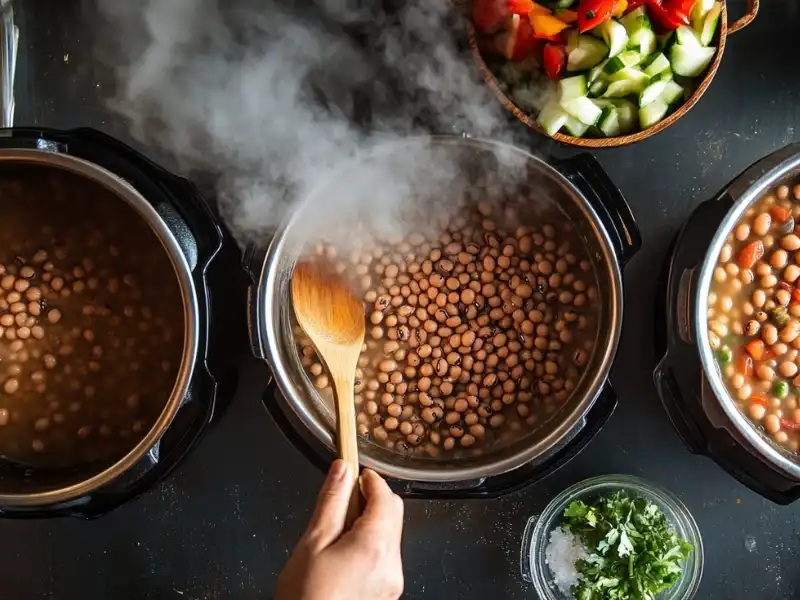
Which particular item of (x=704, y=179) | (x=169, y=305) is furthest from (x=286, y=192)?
(x=704, y=179)

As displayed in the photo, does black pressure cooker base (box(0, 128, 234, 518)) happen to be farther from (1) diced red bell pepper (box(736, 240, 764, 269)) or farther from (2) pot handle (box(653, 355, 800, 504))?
(1) diced red bell pepper (box(736, 240, 764, 269))

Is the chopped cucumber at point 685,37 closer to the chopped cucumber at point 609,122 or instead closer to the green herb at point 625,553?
the chopped cucumber at point 609,122

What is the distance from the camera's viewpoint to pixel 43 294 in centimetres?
154

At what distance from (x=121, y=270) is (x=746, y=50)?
53.6 inches

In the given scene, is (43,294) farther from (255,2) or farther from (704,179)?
(704,179)

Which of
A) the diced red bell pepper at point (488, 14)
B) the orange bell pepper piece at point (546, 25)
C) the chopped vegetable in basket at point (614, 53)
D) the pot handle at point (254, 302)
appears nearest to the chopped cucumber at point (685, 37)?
the chopped vegetable in basket at point (614, 53)

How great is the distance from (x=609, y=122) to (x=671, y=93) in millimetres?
129

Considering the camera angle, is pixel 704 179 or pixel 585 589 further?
pixel 704 179

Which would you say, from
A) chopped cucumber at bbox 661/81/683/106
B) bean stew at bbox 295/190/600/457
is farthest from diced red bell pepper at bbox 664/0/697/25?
bean stew at bbox 295/190/600/457

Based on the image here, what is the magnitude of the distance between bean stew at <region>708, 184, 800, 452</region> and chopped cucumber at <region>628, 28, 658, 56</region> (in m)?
0.36

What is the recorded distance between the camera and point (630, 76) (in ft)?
4.45

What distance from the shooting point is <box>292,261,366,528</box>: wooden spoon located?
4.25ft

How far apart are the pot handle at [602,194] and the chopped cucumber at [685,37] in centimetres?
25

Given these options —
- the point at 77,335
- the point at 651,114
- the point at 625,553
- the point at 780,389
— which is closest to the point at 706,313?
the point at 780,389
